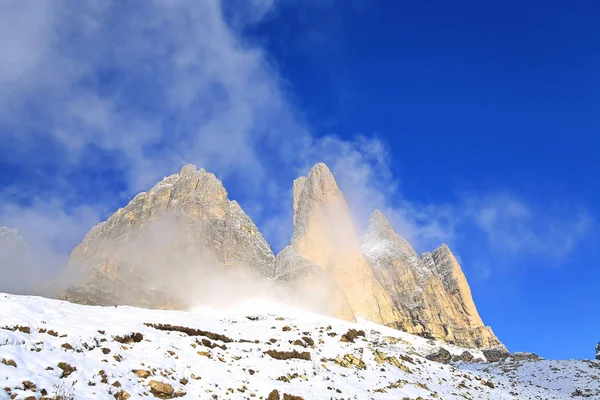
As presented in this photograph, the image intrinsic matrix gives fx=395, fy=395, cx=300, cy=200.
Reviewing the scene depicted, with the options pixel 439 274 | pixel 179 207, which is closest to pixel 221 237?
pixel 179 207

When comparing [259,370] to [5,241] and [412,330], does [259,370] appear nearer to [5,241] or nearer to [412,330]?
[412,330]

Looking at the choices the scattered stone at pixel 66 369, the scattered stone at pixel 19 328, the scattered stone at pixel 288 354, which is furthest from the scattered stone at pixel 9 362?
the scattered stone at pixel 288 354

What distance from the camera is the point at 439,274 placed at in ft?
546

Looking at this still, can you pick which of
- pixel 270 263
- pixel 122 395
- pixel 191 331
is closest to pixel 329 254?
pixel 270 263

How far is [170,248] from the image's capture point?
109 meters

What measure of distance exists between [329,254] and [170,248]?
5805 centimetres

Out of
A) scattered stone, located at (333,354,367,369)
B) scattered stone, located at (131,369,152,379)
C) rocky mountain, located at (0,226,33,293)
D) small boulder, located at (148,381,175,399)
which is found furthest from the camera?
rocky mountain, located at (0,226,33,293)

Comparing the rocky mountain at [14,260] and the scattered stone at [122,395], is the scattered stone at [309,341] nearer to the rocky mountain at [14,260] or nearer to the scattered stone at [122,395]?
the scattered stone at [122,395]

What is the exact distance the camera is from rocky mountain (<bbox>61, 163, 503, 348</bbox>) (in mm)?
95875

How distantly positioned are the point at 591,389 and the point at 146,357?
138ft

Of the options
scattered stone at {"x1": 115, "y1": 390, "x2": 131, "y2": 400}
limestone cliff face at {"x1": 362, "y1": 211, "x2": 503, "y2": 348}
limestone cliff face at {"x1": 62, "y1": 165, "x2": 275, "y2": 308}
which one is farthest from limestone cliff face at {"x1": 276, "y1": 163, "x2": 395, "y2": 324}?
scattered stone at {"x1": 115, "y1": 390, "x2": 131, "y2": 400}

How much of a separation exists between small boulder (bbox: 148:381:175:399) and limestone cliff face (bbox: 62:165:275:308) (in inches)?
2831

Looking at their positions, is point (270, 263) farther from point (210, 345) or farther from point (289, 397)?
point (289, 397)

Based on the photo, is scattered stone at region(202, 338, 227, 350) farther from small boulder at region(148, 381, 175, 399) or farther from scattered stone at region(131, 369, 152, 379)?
small boulder at region(148, 381, 175, 399)
